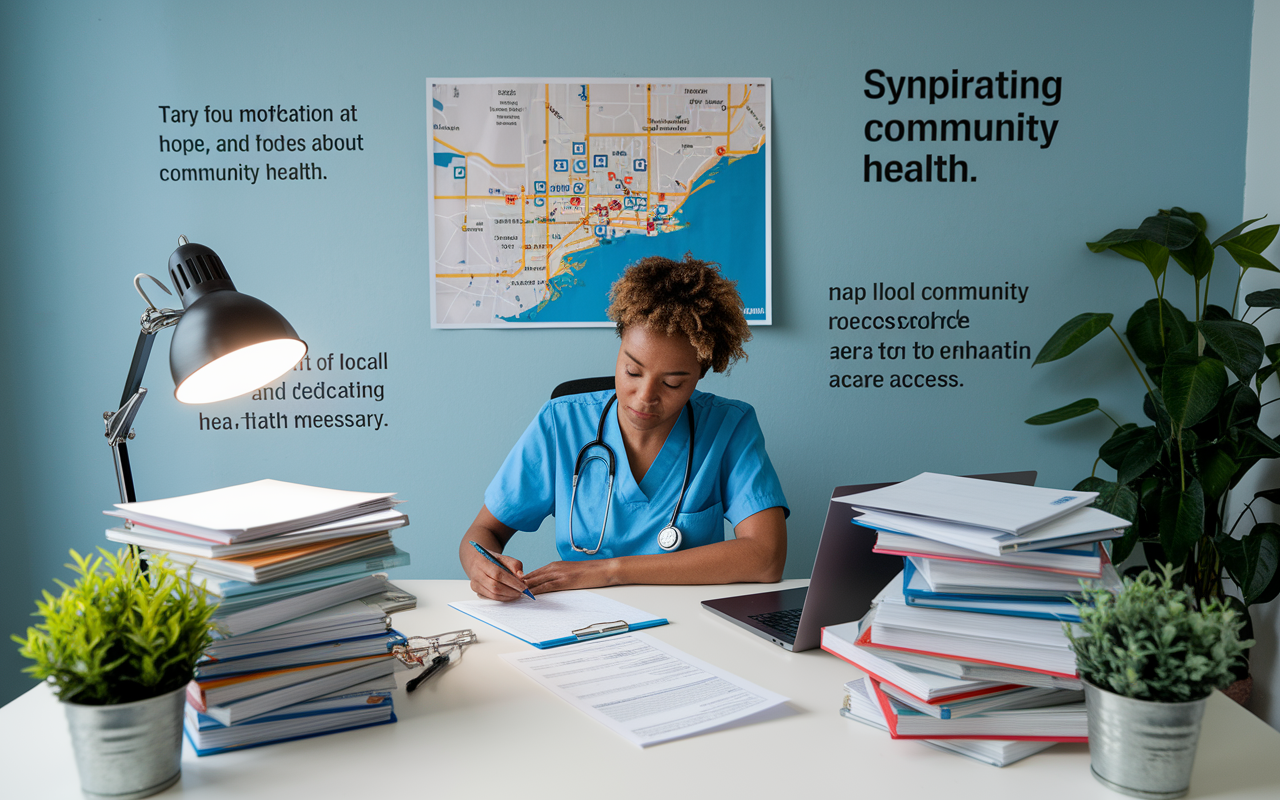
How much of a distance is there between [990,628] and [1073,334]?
1.67 metres

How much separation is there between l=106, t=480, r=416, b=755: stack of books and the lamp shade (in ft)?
0.55

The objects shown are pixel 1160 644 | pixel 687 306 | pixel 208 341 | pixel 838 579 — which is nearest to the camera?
pixel 1160 644

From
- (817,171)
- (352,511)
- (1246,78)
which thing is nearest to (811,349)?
(817,171)

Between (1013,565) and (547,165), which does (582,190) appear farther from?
(1013,565)

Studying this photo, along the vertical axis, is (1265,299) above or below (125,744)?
above

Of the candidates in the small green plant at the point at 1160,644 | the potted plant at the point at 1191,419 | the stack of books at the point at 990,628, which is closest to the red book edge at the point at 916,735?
the stack of books at the point at 990,628

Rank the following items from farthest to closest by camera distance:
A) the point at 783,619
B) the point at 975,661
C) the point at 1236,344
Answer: the point at 1236,344 → the point at 783,619 → the point at 975,661

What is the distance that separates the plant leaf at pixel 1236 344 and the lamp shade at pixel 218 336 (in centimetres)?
207

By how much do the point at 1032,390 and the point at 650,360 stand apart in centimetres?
146

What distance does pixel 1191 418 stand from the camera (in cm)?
194

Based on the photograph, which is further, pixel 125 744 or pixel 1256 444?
pixel 1256 444

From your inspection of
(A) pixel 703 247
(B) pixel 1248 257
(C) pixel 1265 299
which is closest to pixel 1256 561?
(C) pixel 1265 299

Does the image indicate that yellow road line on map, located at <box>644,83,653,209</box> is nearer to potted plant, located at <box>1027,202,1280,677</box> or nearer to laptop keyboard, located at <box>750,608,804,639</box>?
potted plant, located at <box>1027,202,1280,677</box>

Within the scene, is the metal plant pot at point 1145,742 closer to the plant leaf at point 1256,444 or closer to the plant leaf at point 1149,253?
the plant leaf at point 1256,444
